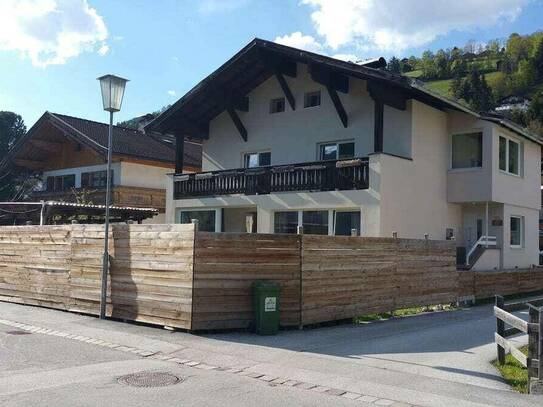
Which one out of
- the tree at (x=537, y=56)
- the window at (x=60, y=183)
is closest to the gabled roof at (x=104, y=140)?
the window at (x=60, y=183)

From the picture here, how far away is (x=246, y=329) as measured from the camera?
1217 centimetres

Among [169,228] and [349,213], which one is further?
[349,213]

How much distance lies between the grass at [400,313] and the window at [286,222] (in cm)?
545

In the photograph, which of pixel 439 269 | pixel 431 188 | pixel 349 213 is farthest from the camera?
pixel 431 188

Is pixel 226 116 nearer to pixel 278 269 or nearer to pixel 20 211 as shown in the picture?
pixel 20 211

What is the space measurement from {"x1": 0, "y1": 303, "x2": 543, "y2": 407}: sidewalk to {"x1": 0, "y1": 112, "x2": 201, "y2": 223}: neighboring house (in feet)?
55.5

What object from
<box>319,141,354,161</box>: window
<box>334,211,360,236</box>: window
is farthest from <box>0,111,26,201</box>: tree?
<box>334,211,360,236</box>: window

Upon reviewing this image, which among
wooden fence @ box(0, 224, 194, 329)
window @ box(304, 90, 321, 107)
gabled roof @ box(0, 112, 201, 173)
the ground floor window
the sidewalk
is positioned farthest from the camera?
gabled roof @ box(0, 112, 201, 173)

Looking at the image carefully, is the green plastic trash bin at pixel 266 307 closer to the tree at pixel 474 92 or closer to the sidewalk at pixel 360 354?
the sidewalk at pixel 360 354

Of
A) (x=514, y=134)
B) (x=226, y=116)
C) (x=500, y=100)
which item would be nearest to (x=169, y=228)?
(x=226, y=116)

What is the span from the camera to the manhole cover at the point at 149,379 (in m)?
7.87

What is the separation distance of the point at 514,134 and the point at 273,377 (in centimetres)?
1869

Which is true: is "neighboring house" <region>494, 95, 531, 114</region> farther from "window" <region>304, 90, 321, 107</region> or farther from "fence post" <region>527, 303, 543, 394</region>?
"fence post" <region>527, 303, 543, 394</region>

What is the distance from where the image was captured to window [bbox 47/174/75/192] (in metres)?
34.1
